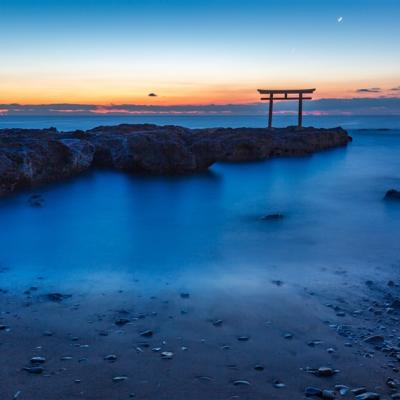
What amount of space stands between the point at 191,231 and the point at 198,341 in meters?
4.22

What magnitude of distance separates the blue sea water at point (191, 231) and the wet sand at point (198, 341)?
21.1 inches

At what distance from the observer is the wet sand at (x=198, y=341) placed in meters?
3.03

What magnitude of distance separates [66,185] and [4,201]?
227 cm

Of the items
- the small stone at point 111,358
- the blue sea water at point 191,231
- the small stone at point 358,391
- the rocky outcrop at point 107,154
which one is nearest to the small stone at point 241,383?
→ the small stone at point 358,391

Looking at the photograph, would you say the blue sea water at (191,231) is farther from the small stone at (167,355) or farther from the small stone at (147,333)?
the small stone at (167,355)

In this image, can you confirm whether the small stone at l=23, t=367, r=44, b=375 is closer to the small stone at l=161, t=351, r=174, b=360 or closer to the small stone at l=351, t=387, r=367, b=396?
the small stone at l=161, t=351, r=174, b=360

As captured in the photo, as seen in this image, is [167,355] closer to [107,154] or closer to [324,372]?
[324,372]

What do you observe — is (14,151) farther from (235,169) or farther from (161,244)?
(235,169)

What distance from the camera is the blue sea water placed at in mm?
5582

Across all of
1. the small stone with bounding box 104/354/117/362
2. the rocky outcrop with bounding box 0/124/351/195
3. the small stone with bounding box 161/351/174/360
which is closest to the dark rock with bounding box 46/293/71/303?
the small stone with bounding box 104/354/117/362

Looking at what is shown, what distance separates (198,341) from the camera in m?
3.65

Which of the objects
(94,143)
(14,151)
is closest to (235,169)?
(94,143)

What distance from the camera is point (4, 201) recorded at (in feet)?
30.5

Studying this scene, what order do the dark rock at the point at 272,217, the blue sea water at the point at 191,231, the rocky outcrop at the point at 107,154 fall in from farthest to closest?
the rocky outcrop at the point at 107,154 < the dark rock at the point at 272,217 < the blue sea water at the point at 191,231
